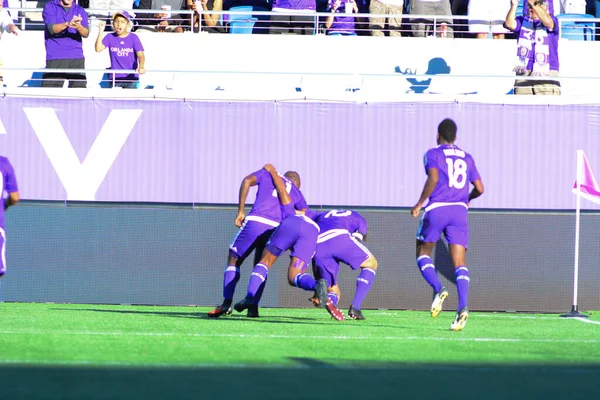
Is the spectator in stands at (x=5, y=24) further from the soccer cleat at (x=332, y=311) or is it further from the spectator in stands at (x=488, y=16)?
the soccer cleat at (x=332, y=311)

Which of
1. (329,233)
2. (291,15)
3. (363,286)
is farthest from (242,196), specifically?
(291,15)

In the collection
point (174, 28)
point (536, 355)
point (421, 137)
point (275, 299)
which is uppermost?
point (174, 28)

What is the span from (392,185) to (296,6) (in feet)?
16.0

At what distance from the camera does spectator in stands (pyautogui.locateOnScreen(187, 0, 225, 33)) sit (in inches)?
813

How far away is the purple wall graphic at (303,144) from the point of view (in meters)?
17.5

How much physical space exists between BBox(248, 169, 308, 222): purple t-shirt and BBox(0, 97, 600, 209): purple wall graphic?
5165 millimetres

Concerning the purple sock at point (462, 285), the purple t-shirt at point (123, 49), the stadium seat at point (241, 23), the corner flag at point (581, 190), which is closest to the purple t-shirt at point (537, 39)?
the corner flag at point (581, 190)

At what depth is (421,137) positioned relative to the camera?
1759cm

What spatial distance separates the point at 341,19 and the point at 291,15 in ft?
3.25

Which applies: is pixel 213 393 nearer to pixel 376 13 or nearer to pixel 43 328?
pixel 43 328

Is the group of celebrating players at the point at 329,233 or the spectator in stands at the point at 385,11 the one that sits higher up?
the spectator in stands at the point at 385,11

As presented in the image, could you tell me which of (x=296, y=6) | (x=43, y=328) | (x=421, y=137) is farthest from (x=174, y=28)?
(x=43, y=328)

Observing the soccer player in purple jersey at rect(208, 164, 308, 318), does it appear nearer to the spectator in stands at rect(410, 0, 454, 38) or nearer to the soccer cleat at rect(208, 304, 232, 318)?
the soccer cleat at rect(208, 304, 232, 318)

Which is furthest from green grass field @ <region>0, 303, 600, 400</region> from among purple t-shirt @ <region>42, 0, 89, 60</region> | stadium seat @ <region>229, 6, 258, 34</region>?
stadium seat @ <region>229, 6, 258, 34</region>
